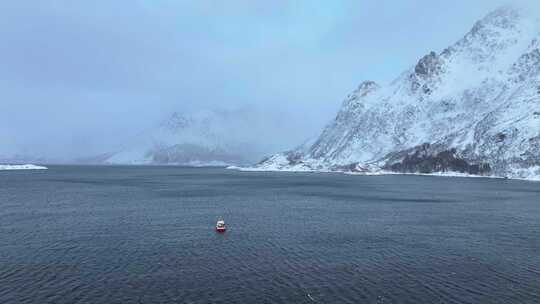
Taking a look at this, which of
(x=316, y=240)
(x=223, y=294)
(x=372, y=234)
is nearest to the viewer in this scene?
(x=223, y=294)

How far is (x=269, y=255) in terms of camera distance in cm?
7206

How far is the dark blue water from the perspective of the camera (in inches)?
2076

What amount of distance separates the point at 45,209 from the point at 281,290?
328 ft

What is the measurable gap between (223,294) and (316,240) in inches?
1395

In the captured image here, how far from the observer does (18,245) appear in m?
77.1

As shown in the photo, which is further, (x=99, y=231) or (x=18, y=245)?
(x=99, y=231)

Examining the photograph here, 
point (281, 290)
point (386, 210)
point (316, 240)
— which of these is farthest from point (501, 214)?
point (281, 290)

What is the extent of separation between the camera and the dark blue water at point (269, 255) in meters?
52.7

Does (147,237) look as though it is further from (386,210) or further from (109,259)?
→ (386,210)

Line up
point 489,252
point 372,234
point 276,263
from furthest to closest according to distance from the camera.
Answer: point 372,234 < point 489,252 < point 276,263

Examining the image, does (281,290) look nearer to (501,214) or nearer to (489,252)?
(489,252)

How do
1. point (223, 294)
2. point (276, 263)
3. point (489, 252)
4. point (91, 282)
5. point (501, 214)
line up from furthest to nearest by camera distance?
point (501, 214)
point (489, 252)
point (276, 263)
point (91, 282)
point (223, 294)

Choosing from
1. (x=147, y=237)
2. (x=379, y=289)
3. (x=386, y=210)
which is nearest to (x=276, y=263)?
(x=379, y=289)

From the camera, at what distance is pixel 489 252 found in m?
74.2
